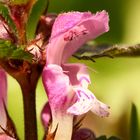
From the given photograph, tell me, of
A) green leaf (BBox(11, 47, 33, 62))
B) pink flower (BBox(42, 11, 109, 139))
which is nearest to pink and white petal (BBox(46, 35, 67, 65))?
pink flower (BBox(42, 11, 109, 139))

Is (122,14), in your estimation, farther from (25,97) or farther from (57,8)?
(25,97)

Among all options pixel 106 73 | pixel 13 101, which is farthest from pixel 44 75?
pixel 106 73

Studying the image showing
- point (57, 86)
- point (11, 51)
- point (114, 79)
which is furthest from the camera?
point (114, 79)

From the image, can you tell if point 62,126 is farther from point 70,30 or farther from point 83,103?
point 70,30

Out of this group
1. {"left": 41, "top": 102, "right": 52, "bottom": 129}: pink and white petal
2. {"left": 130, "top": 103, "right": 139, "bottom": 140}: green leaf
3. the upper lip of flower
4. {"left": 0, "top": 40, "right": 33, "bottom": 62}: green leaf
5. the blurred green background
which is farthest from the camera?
the blurred green background

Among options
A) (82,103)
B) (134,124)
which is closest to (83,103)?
(82,103)

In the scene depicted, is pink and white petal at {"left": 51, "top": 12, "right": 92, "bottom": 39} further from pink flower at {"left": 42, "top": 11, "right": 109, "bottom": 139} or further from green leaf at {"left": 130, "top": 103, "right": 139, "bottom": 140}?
green leaf at {"left": 130, "top": 103, "right": 139, "bottom": 140}
